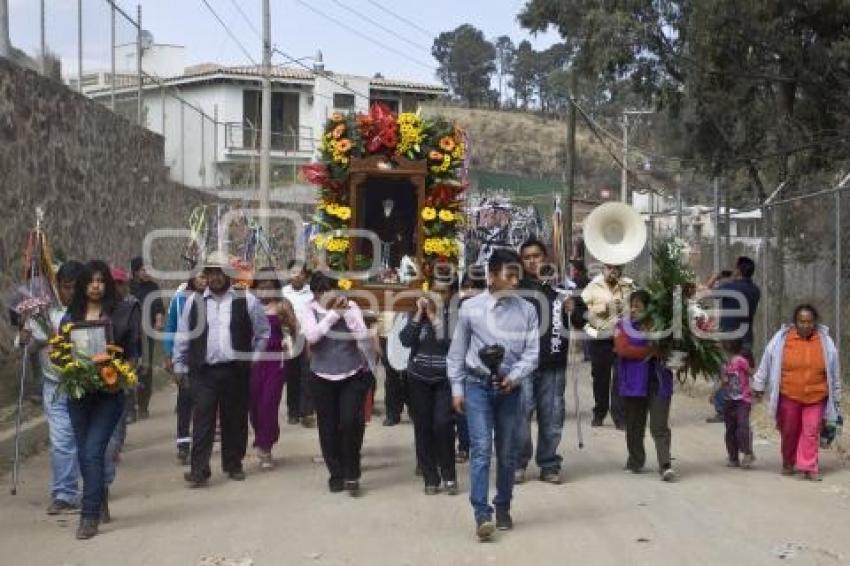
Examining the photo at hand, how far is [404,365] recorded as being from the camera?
10422mm

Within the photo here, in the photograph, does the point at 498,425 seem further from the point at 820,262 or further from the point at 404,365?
the point at 820,262

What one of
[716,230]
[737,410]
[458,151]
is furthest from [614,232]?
[737,410]

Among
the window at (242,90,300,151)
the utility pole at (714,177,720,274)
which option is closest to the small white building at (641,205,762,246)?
the utility pole at (714,177,720,274)

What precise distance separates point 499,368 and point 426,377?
1.55 metres

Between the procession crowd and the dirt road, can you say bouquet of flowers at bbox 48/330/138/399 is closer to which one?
the procession crowd

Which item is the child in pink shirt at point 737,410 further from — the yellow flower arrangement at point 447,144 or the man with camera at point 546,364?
the yellow flower arrangement at point 447,144

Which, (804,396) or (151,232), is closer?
(804,396)

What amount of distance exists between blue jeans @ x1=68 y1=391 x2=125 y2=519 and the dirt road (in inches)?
10.8

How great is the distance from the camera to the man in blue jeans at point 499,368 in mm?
7758

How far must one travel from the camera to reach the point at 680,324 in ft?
32.7

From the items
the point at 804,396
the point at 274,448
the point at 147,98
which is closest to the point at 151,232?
the point at 147,98

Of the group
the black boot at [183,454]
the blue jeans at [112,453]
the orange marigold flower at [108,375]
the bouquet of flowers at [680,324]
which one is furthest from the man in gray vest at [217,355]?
the bouquet of flowers at [680,324]

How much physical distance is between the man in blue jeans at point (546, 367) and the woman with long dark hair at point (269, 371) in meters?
2.27

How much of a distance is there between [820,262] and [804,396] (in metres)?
8.67
